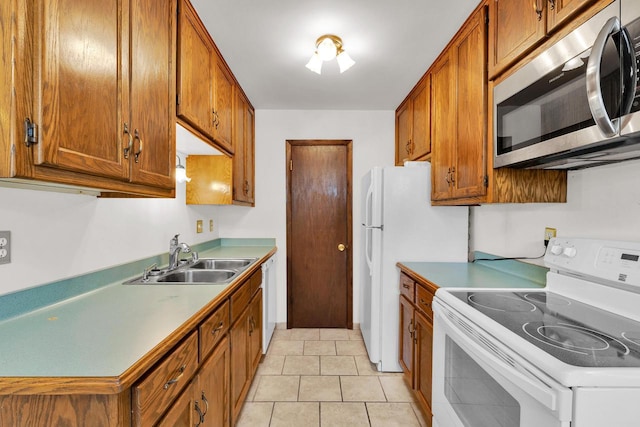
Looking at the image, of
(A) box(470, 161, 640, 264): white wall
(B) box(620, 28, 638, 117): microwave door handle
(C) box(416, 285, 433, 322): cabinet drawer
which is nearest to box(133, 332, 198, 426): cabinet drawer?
(C) box(416, 285, 433, 322): cabinet drawer

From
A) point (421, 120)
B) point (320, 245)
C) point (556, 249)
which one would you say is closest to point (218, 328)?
point (556, 249)

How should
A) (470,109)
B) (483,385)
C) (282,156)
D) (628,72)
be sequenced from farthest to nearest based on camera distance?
(282,156) → (470,109) → (483,385) → (628,72)

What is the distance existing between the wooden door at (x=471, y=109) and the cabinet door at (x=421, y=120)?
0.47 metres

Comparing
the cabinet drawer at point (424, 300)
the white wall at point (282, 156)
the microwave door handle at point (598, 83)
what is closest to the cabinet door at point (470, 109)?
the cabinet drawer at point (424, 300)

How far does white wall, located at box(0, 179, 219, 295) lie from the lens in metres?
1.09

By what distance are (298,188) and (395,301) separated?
1.57 metres

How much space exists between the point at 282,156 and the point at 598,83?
8.86ft

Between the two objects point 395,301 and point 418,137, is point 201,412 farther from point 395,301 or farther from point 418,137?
point 418,137

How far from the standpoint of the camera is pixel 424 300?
73.0 inches

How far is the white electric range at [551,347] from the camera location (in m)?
0.74

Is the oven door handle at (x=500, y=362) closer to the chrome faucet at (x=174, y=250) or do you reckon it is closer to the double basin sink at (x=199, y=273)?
the double basin sink at (x=199, y=273)

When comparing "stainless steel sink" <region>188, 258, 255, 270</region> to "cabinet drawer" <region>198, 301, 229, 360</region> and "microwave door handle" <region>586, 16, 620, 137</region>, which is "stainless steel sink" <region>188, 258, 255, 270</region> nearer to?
"cabinet drawer" <region>198, 301, 229, 360</region>

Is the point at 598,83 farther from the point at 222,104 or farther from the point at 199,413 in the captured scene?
the point at 222,104

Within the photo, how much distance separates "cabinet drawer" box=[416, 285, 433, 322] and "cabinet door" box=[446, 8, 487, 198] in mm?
624
